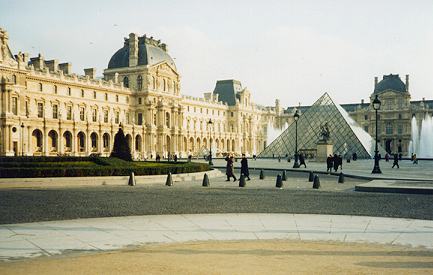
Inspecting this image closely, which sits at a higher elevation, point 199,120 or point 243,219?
point 199,120

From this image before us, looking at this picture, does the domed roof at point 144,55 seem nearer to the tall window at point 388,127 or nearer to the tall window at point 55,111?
the tall window at point 55,111

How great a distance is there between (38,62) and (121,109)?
1633 centimetres

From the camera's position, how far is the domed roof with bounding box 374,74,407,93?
334 ft

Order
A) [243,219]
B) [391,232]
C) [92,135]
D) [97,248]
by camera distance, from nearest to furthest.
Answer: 1. [97,248]
2. [391,232]
3. [243,219]
4. [92,135]

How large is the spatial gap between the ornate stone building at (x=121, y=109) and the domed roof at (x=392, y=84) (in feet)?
90.2

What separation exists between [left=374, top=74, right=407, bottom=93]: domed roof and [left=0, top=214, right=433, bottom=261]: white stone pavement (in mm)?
96974

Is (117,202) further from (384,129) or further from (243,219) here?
(384,129)

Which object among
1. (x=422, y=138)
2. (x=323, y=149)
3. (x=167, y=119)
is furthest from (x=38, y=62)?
(x=422, y=138)

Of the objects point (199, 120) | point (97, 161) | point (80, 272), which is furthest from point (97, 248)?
point (199, 120)

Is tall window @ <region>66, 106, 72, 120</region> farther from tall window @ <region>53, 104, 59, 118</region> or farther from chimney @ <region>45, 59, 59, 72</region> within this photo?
chimney @ <region>45, 59, 59, 72</region>

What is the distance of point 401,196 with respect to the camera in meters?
16.0

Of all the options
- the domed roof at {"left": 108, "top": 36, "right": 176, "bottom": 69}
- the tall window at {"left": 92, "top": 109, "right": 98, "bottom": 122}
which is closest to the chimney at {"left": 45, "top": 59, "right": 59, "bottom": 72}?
the tall window at {"left": 92, "top": 109, "right": 98, "bottom": 122}

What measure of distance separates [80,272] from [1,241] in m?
2.82

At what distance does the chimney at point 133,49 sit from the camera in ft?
260
